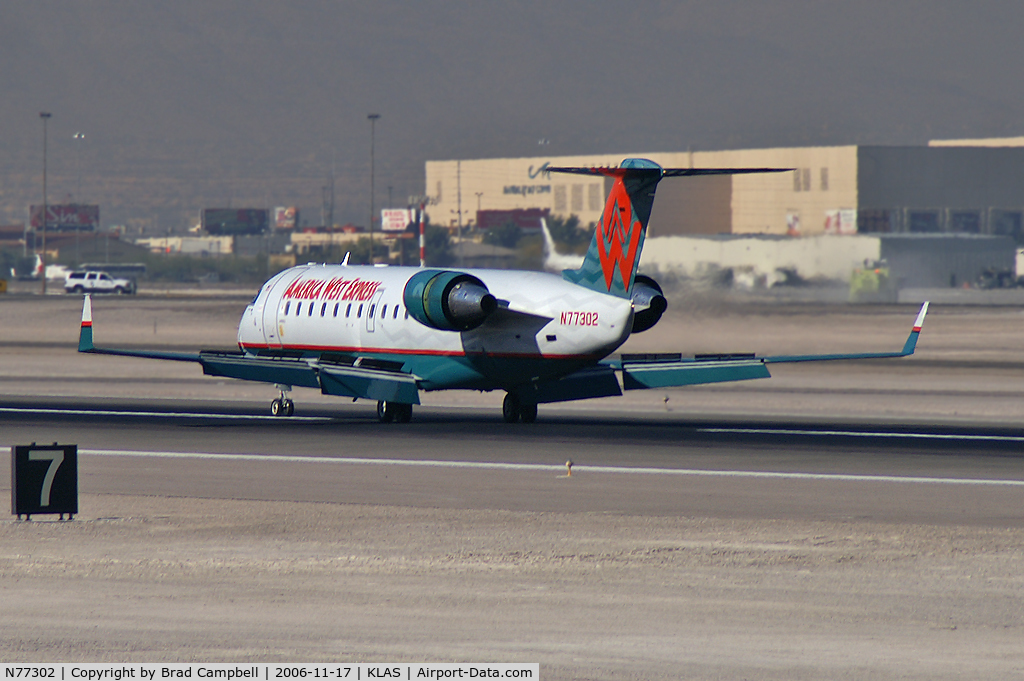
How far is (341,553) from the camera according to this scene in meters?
20.2

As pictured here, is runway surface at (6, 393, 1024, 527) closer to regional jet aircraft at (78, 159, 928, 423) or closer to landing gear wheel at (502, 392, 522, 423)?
landing gear wheel at (502, 392, 522, 423)

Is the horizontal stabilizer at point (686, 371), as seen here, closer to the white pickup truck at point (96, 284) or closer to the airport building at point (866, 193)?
the airport building at point (866, 193)

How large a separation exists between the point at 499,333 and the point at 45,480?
54.0ft

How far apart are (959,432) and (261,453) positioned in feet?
56.7

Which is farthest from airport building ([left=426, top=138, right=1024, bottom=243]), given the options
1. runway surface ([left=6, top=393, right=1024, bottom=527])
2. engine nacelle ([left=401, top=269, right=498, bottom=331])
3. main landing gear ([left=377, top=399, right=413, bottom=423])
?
engine nacelle ([left=401, top=269, right=498, bottom=331])

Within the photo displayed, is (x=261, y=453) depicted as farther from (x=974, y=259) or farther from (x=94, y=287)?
(x=94, y=287)

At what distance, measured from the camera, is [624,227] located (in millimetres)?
36219

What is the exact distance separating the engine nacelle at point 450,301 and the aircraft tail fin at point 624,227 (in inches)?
109

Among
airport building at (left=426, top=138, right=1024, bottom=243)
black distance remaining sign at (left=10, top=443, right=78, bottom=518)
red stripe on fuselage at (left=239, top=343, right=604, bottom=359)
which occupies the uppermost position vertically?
airport building at (left=426, top=138, right=1024, bottom=243)

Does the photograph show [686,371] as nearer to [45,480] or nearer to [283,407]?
[283,407]

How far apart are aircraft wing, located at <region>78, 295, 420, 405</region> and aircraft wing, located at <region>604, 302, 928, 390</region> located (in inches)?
216

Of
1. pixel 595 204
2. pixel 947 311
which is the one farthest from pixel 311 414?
pixel 595 204

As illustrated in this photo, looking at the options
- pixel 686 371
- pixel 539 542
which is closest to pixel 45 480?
pixel 539 542

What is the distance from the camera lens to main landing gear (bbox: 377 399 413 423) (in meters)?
40.2
